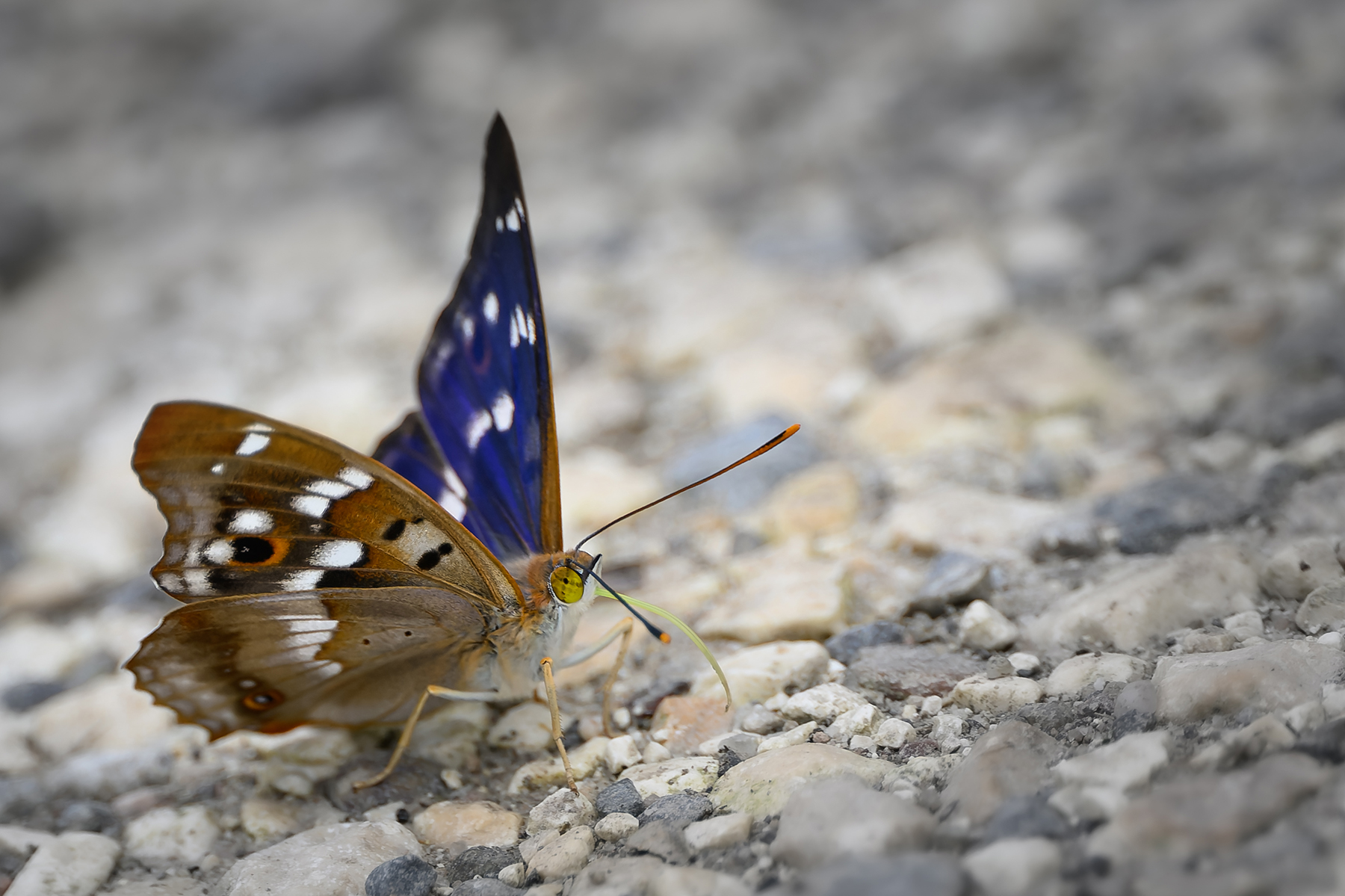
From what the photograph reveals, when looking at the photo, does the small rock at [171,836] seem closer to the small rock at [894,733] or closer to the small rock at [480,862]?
the small rock at [480,862]

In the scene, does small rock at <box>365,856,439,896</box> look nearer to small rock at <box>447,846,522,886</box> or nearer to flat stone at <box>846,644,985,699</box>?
small rock at <box>447,846,522,886</box>

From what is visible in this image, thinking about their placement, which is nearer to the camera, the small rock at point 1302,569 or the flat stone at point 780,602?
the small rock at point 1302,569

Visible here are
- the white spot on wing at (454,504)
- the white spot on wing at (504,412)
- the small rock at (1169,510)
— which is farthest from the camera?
the white spot on wing at (454,504)

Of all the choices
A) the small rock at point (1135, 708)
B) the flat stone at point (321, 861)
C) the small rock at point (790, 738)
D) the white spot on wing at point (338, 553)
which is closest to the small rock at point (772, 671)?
the small rock at point (790, 738)

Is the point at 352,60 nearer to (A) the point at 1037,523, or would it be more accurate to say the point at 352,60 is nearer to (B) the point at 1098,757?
(A) the point at 1037,523

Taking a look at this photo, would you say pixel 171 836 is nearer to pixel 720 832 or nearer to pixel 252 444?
pixel 252 444

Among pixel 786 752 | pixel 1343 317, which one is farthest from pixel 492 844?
pixel 1343 317

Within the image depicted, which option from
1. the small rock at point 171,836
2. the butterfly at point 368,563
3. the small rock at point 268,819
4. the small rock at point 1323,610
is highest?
the butterfly at point 368,563
